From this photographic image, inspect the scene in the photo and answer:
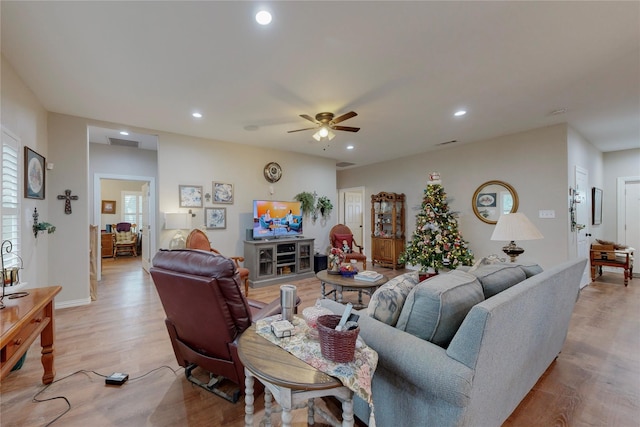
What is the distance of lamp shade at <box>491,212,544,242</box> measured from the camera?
8.71 feet

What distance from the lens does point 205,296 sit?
1589 mm

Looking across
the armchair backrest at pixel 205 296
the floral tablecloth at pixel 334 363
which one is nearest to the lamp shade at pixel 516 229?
the floral tablecloth at pixel 334 363

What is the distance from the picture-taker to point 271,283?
4.91m

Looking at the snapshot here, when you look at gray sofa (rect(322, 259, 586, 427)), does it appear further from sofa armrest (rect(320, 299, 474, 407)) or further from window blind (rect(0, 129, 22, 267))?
window blind (rect(0, 129, 22, 267))

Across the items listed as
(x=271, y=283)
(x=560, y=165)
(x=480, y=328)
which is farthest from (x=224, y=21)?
(x=560, y=165)

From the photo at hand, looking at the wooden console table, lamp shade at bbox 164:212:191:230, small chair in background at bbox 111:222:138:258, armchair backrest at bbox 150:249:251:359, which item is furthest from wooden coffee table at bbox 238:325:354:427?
small chair in background at bbox 111:222:138:258

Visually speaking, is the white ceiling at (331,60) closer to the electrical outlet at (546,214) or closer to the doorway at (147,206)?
the electrical outlet at (546,214)

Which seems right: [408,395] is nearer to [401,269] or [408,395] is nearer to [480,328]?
[480,328]

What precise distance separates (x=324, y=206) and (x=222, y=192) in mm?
2253

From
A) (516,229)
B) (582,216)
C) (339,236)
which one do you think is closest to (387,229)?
(339,236)

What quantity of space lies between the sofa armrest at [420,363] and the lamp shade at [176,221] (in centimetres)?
379

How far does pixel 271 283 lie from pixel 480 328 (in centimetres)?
417

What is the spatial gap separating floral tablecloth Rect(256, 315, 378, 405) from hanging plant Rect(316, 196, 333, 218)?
15.9ft

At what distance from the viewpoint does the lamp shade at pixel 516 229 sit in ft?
8.71
